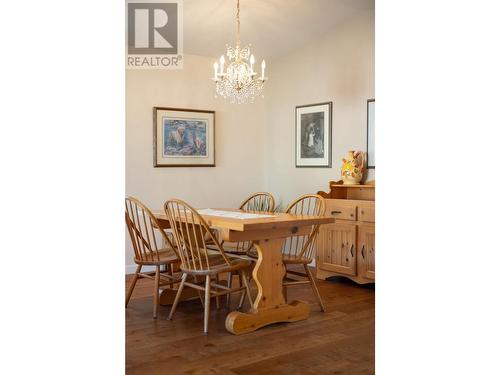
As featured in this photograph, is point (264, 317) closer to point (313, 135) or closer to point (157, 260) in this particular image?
point (157, 260)

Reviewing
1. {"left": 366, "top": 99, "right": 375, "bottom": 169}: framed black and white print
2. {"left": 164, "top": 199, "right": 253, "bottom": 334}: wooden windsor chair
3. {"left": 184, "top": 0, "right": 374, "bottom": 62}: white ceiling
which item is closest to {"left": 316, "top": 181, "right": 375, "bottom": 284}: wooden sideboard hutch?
{"left": 366, "top": 99, "right": 375, "bottom": 169}: framed black and white print

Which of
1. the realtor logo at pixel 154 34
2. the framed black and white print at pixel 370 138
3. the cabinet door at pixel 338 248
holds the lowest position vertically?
the cabinet door at pixel 338 248

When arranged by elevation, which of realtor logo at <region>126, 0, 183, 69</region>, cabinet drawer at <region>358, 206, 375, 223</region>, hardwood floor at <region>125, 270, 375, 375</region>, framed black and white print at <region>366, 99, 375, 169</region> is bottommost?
hardwood floor at <region>125, 270, 375, 375</region>

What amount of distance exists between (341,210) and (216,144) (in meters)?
1.73

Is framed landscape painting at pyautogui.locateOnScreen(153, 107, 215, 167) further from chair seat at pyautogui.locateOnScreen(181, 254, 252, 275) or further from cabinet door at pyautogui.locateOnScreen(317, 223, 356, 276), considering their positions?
chair seat at pyautogui.locateOnScreen(181, 254, 252, 275)

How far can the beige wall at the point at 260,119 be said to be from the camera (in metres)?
5.44

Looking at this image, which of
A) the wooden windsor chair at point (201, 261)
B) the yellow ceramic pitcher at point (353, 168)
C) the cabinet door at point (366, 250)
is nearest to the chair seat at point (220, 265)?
the wooden windsor chair at point (201, 261)

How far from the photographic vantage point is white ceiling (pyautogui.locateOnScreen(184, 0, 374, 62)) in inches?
194

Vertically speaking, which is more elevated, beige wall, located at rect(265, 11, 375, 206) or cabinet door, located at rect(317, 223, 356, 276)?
beige wall, located at rect(265, 11, 375, 206)

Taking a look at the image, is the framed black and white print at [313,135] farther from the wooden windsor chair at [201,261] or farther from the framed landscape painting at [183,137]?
the wooden windsor chair at [201,261]

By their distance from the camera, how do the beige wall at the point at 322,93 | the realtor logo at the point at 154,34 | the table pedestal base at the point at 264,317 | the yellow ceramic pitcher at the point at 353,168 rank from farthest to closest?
the beige wall at the point at 322,93 < the yellow ceramic pitcher at the point at 353,168 < the realtor logo at the point at 154,34 < the table pedestal base at the point at 264,317

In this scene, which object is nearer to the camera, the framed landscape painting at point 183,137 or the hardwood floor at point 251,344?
the hardwood floor at point 251,344

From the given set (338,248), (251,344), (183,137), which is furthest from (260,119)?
(251,344)
